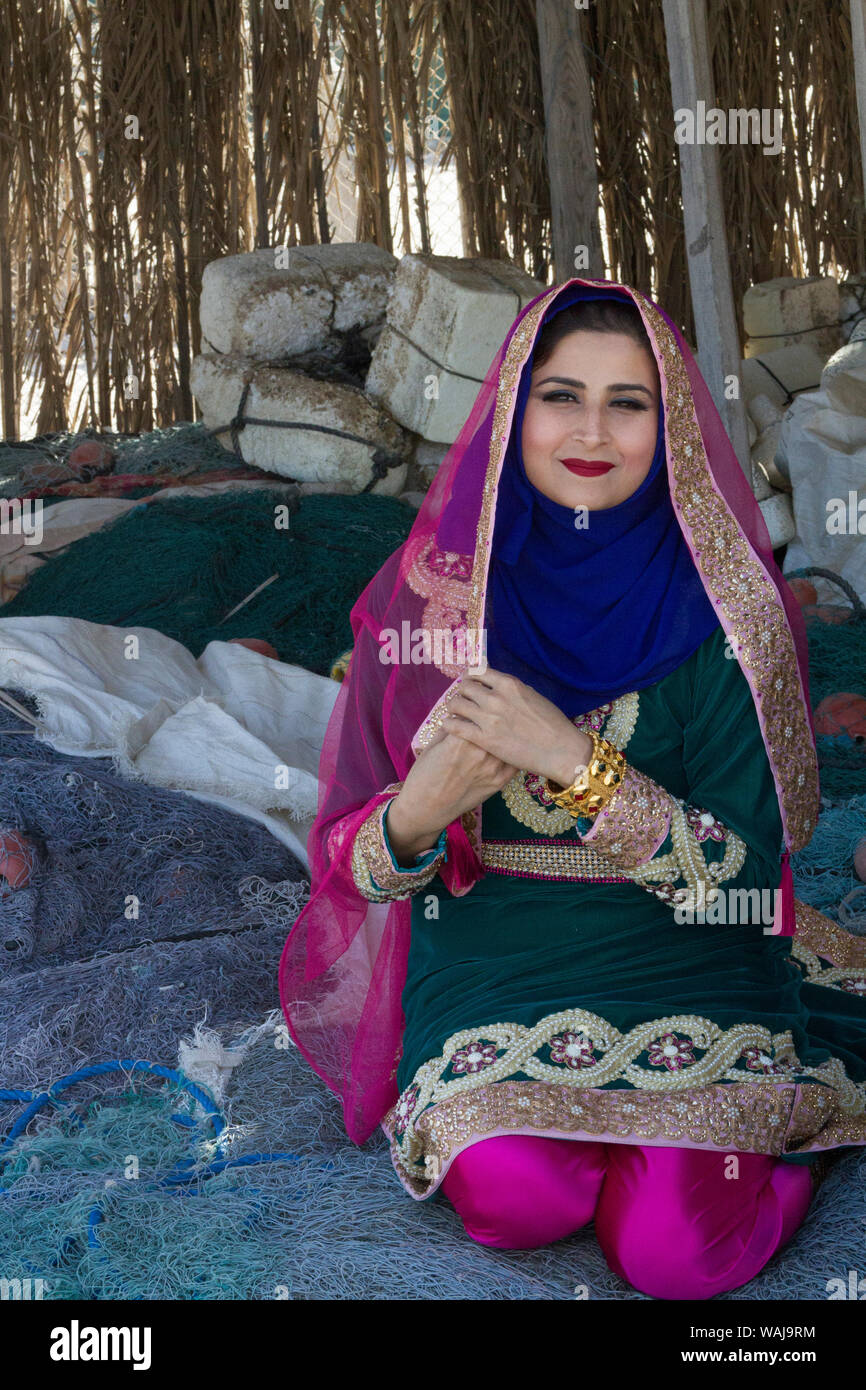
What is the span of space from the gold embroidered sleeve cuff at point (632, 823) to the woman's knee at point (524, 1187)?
37cm

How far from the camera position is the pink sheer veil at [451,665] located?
76.3 inches

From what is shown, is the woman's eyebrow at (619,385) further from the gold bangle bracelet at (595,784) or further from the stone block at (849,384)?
the stone block at (849,384)

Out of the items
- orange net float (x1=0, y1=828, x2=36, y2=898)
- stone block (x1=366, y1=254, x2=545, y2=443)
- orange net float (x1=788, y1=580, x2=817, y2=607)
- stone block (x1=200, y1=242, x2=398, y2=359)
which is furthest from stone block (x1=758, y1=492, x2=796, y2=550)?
orange net float (x1=0, y1=828, x2=36, y2=898)

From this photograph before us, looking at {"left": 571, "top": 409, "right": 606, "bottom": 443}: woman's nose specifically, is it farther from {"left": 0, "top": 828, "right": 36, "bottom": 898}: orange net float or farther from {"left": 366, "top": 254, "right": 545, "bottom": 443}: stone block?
{"left": 366, "top": 254, "right": 545, "bottom": 443}: stone block

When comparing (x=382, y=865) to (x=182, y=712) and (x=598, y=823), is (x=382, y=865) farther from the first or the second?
(x=182, y=712)

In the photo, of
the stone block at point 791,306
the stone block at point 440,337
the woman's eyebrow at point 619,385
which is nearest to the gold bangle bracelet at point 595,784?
the woman's eyebrow at point 619,385

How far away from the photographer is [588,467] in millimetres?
1939

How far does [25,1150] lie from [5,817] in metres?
1.08

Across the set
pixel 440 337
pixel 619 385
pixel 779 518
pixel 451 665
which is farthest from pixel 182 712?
pixel 779 518

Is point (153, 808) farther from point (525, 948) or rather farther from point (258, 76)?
point (258, 76)

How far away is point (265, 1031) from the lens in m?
2.52

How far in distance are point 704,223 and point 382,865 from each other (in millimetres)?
2968

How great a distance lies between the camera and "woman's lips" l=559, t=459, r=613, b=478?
6.35 feet

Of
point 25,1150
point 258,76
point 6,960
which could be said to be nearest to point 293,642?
point 6,960
